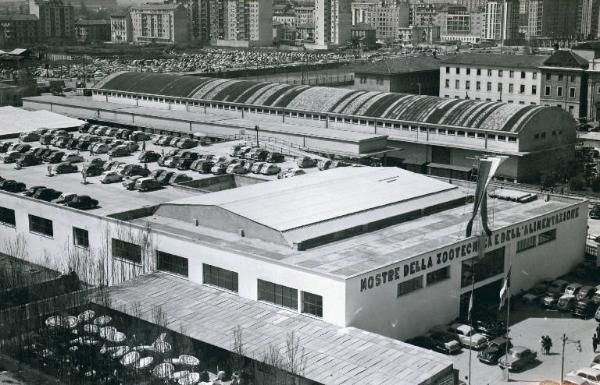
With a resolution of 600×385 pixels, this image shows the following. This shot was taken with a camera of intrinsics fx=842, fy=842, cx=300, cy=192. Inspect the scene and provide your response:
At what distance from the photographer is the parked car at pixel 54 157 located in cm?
5712

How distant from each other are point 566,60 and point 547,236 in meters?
55.9

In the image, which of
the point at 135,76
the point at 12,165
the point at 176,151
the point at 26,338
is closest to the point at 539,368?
the point at 26,338

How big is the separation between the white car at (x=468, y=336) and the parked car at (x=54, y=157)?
32091 mm

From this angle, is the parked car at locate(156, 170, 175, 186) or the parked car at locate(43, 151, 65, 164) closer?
the parked car at locate(156, 170, 175, 186)

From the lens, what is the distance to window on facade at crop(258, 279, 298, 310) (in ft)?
112

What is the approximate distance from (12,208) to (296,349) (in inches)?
870

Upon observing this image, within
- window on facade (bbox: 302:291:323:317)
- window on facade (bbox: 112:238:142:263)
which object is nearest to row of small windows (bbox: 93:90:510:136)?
window on facade (bbox: 112:238:142:263)

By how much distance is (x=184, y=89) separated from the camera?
82.2 m

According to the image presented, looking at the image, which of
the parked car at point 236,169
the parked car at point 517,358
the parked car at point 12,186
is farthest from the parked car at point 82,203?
the parked car at point 517,358

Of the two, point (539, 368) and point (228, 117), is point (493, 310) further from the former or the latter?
point (228, 117)

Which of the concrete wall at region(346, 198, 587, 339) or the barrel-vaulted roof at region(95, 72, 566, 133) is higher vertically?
the barrel-vaulted roof at region(95, 72, 566, 133)

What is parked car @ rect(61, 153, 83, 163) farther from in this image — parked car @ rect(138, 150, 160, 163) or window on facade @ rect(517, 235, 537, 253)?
window on facade @ rect(517, 235, 537, 253)

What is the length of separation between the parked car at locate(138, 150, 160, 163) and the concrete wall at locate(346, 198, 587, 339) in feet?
88.0

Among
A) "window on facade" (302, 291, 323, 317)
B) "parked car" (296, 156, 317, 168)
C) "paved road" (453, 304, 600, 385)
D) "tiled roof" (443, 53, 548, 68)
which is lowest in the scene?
"paved road" (453, 304, 600, 385)
